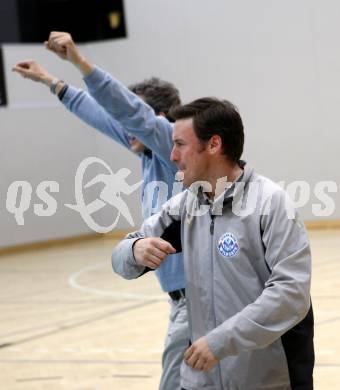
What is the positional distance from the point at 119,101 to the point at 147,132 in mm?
204

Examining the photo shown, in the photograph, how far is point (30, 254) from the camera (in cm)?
1540

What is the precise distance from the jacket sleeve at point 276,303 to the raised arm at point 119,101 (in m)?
1.28

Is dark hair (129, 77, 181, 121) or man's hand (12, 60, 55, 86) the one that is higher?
man's hand (12, 60, 55, 86)

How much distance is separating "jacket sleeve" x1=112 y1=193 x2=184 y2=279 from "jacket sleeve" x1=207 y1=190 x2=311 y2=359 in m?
0.45

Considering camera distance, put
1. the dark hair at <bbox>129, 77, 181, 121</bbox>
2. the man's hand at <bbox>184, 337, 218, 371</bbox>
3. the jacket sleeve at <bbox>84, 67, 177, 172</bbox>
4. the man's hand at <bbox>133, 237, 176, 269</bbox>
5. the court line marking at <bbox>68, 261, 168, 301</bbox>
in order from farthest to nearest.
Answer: the court line marking at <bbox>68, 261, 168, 301</bbox> → the dark hair at <bbox>129, 77, 181, 121</bbox> → the jacket sleeve at <bbox>84, 67, 177, 172</bbox> → the man's hand at <bbox>133, 237, 176, 269</bbox> → the man's hand at <bbox>184, 337, 218, 371</bbox>

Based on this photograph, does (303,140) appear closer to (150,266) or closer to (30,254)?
(30,254)

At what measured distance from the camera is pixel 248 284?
111 inches

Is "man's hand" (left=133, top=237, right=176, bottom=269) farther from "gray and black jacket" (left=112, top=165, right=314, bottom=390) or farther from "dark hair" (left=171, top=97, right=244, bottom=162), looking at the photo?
"dark hair" (left=171, top=97, right=244, bottom=162)

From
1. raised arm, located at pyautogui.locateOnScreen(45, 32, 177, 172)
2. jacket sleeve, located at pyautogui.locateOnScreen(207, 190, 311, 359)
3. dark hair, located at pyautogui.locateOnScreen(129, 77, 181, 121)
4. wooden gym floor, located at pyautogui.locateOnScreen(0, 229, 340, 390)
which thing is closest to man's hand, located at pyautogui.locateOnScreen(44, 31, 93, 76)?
raised arm, located at pyautogui.locateOnScreen(45, 32, 177, 172)

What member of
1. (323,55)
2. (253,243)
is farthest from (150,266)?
(323,55)

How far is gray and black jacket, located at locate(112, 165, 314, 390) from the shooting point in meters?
2.65

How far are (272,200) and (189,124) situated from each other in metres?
0.41

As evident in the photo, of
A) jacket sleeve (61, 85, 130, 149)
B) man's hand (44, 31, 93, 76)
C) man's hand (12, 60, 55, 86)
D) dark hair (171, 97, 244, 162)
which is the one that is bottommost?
jacket sleeve (61, 85, 130, 149)

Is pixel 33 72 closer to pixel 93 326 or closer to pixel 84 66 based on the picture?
pixel 84 66
